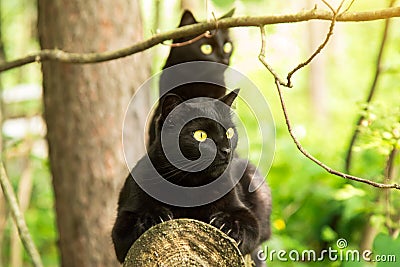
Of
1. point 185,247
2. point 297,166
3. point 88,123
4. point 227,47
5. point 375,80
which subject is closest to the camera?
point 185,247

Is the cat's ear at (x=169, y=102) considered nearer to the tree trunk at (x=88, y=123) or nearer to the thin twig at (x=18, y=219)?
the thin twig at (x=18, y=219)

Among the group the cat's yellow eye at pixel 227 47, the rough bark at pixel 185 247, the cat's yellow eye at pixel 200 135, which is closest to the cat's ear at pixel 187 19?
the cat's yellow eye at pixel 227 47

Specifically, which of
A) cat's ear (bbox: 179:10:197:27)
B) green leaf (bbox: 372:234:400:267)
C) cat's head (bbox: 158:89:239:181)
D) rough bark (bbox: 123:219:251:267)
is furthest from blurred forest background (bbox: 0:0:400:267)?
rough bark (bbox: 123:219:251:267)

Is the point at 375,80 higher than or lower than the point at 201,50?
lower

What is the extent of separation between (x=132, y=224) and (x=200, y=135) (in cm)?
41

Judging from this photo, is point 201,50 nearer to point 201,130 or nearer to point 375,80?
point 375,80

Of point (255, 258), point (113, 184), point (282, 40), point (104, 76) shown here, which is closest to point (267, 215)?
point (255, 258)

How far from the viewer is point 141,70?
3.58 meters

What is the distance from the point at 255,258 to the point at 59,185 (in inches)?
54.0

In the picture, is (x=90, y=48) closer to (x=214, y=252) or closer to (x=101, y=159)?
(x=101, y=159)

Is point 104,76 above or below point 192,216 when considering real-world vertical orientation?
above

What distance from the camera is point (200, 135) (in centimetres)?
210

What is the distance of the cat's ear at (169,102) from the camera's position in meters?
2.12

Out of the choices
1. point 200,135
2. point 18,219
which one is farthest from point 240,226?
point 18,219
